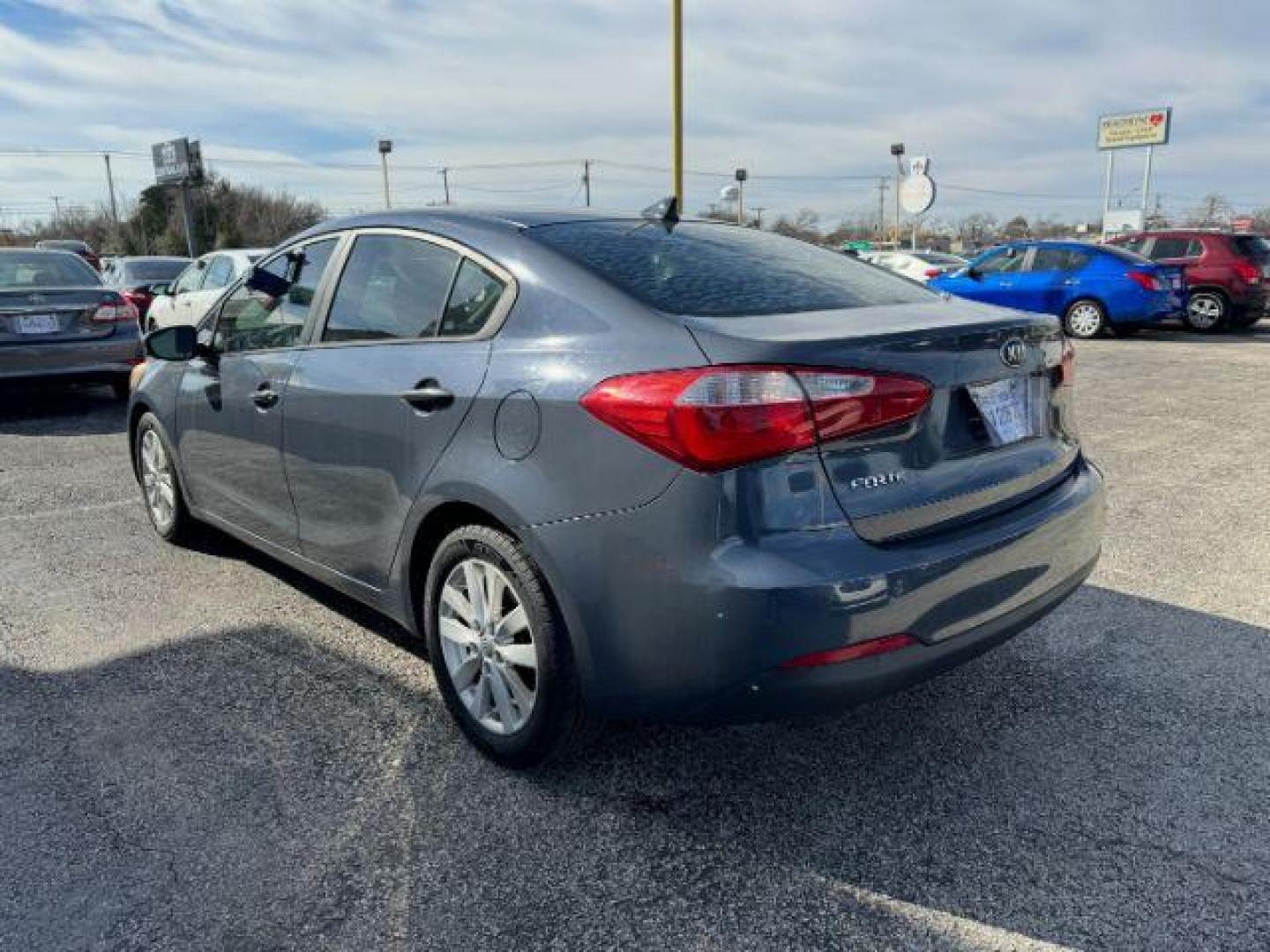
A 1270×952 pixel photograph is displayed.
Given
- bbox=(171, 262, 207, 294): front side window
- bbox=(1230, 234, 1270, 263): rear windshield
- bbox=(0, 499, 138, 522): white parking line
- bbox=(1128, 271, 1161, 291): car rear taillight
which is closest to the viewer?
bbox=(0, 499, 138, 522): white parking line

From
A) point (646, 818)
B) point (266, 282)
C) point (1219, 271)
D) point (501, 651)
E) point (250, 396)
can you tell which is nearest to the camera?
point (646, 818)

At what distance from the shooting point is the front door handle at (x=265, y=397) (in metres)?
3.56

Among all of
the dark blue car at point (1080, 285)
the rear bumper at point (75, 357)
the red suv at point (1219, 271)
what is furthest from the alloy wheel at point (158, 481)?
the red suv at point (1219, 271)

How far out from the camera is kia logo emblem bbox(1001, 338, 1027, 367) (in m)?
2.64

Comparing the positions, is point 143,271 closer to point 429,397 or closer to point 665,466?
point 429,397

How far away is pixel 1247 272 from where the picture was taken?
594 inches

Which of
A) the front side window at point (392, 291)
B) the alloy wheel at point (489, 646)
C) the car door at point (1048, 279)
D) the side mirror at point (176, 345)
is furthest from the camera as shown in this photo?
the car door at point (1048, 279)

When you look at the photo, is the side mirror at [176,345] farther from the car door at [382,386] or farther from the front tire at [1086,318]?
the front tire at [1086,318]

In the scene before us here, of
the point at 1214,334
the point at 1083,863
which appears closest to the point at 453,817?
the point at 1083,863

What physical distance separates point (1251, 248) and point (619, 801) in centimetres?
1652

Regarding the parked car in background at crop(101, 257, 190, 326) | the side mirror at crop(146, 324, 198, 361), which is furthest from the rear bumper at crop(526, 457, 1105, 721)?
the parked car in background at crop(101, 257, 190, 326)

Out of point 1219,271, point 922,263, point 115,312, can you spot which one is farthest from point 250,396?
point 922,263

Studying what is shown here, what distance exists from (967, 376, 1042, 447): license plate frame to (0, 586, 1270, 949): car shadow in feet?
3.07

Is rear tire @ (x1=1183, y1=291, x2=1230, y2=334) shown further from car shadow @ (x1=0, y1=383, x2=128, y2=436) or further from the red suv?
car shadow @ (x1=0, y1=383, x2=128, y2=436)
